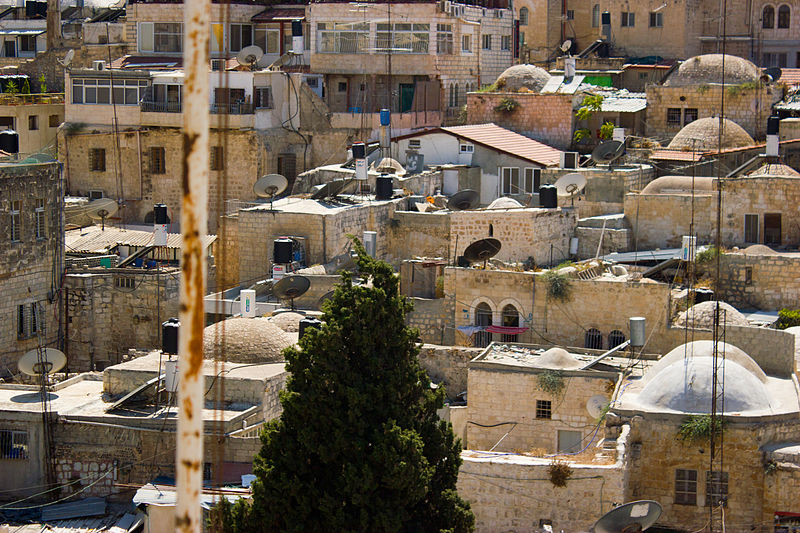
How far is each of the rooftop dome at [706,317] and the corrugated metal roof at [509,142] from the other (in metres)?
12.2

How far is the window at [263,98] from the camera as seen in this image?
41.9 metres

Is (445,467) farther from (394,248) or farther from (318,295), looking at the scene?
(394,248)

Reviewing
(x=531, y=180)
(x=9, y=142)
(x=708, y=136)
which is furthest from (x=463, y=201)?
(x=9, y=142)

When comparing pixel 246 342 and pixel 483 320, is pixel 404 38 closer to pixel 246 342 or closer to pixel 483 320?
pixel 483 320

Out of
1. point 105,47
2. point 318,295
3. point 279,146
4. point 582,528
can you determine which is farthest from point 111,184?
point 582,528

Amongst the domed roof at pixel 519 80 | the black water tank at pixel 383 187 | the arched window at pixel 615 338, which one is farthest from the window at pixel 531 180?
the arched window at pixel 615 338

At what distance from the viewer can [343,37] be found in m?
44.8

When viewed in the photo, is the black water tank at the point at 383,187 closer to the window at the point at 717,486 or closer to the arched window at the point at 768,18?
the window at the point at 717,486

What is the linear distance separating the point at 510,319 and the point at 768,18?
27.7m

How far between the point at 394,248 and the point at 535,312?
278 inches

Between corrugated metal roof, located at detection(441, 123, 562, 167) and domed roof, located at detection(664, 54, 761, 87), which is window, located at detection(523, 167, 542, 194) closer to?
corrugated metal roof, located at detection(441, 123, 562, 167)

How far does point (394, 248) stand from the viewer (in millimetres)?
34594

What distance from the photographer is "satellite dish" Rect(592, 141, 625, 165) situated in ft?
123

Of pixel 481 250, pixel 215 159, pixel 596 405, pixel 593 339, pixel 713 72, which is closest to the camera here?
pixel 596 405
